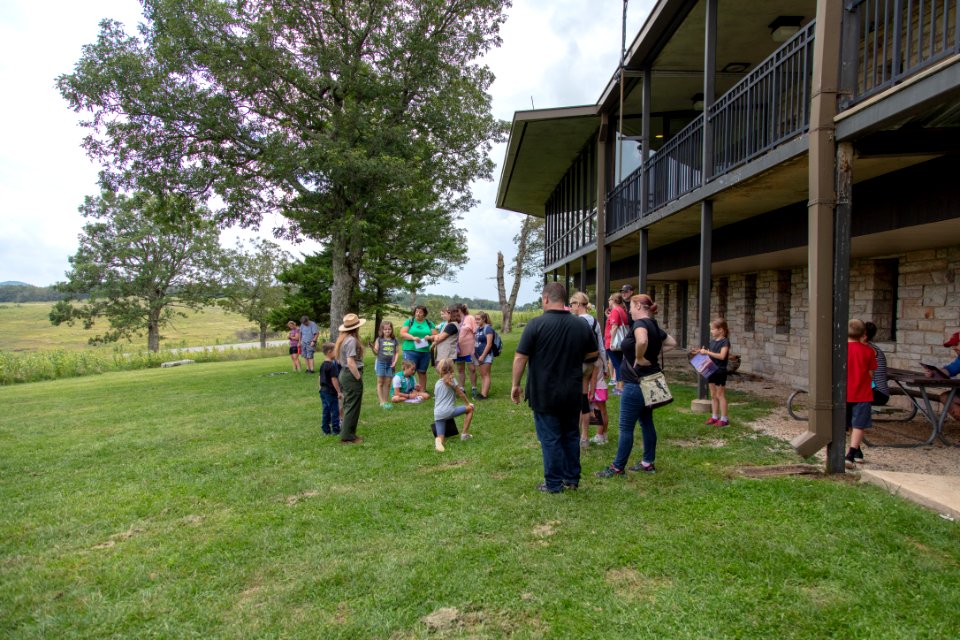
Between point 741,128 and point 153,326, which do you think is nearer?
point 741,128

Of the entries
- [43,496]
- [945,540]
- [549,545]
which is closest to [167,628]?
[549,545]

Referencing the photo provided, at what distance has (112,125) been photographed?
51.8 feet

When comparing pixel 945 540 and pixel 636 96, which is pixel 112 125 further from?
pixel 945 540

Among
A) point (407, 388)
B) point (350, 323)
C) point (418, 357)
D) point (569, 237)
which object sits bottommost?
point (407, 388)

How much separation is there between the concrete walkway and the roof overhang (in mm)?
10439

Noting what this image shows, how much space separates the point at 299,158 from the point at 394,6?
6055 mm

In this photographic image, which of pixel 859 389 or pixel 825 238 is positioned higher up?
pixel 825 238

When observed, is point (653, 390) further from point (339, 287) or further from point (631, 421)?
point (339, 287)

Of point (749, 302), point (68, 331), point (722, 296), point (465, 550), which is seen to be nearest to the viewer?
point (465, 550)

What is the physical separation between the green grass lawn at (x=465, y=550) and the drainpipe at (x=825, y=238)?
2.10 ft

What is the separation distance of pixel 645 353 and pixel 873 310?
619 cm

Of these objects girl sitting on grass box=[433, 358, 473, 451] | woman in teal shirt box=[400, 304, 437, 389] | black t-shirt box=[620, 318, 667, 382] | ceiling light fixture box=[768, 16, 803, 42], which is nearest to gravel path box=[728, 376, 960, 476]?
black t-shirt box=[620, 318, 667, 382]

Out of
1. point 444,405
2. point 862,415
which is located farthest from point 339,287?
point 862,415

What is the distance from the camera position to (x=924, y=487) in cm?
432
